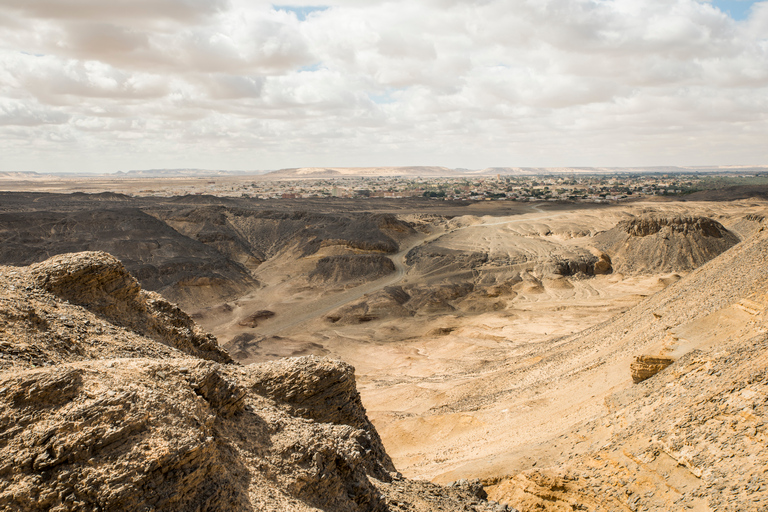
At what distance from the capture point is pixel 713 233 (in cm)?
5456

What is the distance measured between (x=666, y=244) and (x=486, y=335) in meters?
29.5

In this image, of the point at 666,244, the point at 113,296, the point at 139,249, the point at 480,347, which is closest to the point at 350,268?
the point at 139,249

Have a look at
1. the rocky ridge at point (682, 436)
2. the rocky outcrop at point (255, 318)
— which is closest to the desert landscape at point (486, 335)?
the rocky ridge at point (682, 436)

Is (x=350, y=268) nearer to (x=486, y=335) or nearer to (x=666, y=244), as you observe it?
(x=486, y=335)

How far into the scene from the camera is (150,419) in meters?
6.93

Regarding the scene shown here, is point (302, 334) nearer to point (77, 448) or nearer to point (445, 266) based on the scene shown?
point (445, 266)

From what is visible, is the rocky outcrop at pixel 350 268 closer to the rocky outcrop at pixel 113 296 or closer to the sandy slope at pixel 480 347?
the sandy slope at pixel 480 347

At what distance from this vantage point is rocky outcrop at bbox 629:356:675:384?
14.4 metres

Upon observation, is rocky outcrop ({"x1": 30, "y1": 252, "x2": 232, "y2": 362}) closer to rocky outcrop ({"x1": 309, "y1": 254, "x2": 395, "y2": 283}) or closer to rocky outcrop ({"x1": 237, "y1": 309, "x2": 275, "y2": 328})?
rocky outcrop ({"x1": 237, "y1": 309, "x2": 275, "y2": 328})

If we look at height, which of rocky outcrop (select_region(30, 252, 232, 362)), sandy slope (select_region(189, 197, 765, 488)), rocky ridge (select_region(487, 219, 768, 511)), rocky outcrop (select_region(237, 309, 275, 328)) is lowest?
rocky outcrop (select_region(237, 309, 275, 328))

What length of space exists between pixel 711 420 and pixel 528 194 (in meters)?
138

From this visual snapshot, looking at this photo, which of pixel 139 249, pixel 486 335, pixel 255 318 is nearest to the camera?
pixel 486 335

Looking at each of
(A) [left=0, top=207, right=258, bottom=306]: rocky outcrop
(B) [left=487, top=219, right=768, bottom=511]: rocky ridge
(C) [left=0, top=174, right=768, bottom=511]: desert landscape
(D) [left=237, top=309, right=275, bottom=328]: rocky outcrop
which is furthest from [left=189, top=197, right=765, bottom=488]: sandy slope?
(A) [left=0, top=207, right=258, bottom=306]: rocky outcrop

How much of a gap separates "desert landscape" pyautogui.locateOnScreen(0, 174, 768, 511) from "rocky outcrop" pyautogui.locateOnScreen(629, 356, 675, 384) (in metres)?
0.05
